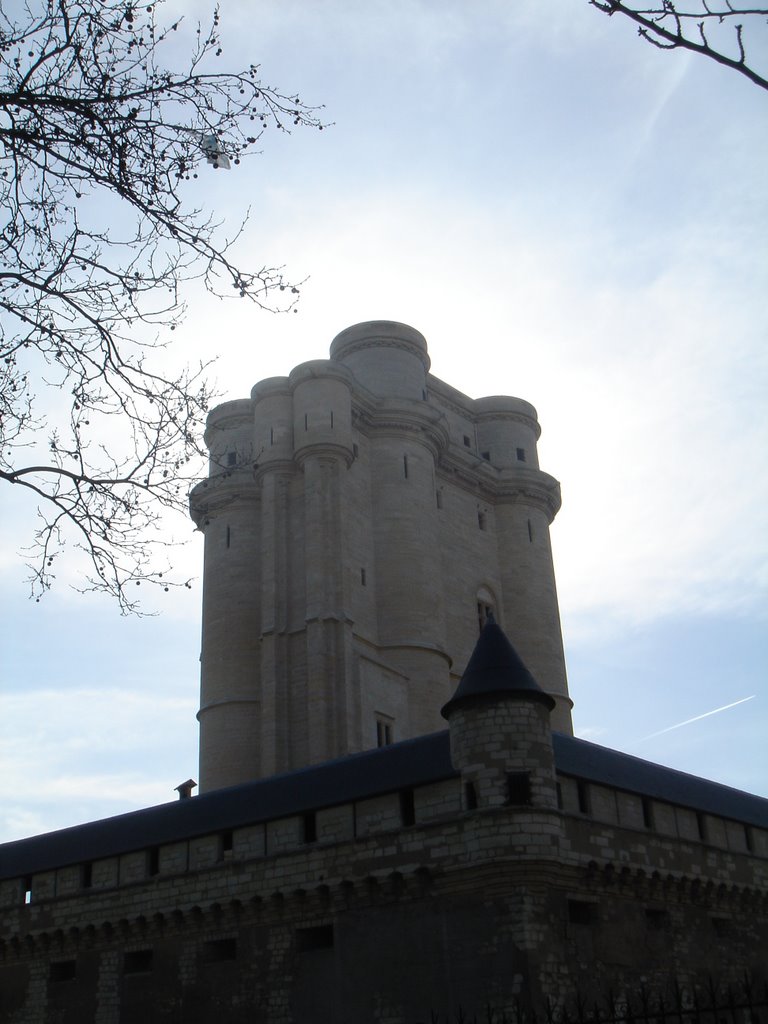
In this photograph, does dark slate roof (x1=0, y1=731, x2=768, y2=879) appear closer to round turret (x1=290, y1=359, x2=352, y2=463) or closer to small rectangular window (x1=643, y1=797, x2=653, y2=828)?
small rectangular window (x1=643, y1=797, x2=653, y2=828)

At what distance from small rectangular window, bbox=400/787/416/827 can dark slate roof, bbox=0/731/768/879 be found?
22cm

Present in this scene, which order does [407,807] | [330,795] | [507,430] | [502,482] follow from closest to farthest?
1. [407,807]
2. [330,795]
3. [502,482]
4. [507,430]

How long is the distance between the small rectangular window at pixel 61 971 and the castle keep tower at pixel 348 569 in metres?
8.01

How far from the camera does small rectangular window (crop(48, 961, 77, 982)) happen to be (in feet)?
80.6

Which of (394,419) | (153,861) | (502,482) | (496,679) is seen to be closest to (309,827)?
(153,861)

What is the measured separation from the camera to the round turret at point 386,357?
39500 mm

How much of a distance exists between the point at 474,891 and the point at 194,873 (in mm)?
6759

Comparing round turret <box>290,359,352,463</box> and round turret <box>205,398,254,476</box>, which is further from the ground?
round turret <box>205,398,254,476</box>

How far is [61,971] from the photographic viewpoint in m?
24.8

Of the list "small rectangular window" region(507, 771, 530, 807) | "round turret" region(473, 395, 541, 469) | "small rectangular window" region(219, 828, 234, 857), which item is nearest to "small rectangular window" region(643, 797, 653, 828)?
"small rectangular window" region(507, 771, 530, 807)

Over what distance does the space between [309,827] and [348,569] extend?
1255 centimetres

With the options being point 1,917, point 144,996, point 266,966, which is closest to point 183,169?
point 266,966

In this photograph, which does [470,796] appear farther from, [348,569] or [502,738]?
[348,569]

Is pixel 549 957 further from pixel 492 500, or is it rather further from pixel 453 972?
pixel 492 500
